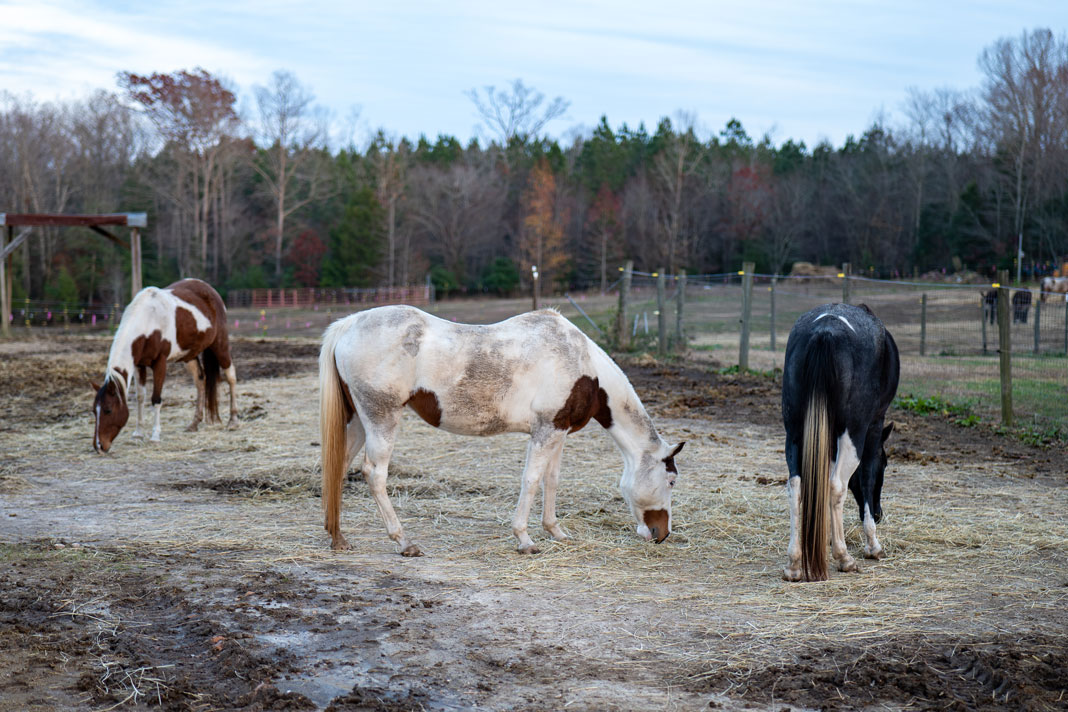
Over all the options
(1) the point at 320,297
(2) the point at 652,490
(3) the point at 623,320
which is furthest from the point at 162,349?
(1) the point at 320,297

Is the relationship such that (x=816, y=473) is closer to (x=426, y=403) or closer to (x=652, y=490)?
(x=652, y=490)

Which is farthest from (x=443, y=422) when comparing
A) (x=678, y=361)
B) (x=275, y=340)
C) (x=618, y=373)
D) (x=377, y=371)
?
(x=275, y=340)

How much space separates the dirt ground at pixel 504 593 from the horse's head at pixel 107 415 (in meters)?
0.23

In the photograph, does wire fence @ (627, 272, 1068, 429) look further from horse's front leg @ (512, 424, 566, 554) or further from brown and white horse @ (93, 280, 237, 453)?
brown and white horse @ (93, 280, 237, 453)

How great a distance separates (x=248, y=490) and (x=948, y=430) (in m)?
6.95

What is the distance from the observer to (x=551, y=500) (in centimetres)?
542

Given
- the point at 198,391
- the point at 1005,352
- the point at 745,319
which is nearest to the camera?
the point at 1005,352

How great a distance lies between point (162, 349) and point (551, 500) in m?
5.48

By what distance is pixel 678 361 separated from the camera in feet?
49.7

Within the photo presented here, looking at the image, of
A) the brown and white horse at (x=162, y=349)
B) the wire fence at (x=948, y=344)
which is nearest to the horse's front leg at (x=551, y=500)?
the brown and white horse at (x=162, y=349)

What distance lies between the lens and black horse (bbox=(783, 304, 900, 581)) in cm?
449

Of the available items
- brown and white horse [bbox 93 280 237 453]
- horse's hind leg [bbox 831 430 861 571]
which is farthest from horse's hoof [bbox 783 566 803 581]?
brown and white horse [bbox 93 280 237 453]

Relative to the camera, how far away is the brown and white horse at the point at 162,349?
26.7ft

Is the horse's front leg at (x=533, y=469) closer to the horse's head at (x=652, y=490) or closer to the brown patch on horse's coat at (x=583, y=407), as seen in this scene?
the brown patch on horse's coat at (x=583, y=407)
